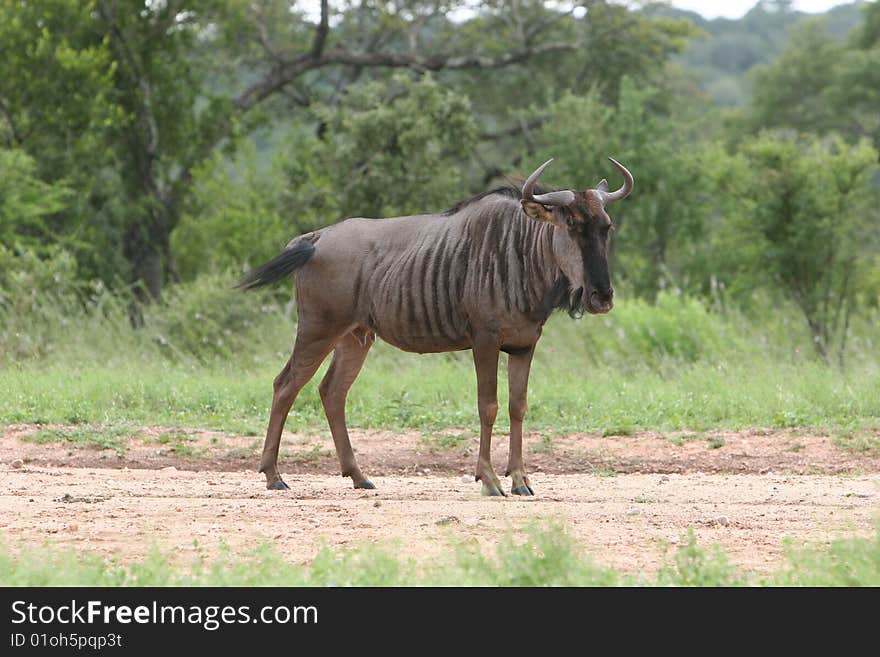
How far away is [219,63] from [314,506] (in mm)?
24639

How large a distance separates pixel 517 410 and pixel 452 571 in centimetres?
357

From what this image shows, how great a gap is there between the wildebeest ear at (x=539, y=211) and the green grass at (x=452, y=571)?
318 cm

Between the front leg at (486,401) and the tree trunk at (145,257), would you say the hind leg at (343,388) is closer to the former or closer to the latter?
the front leg at (486,401)

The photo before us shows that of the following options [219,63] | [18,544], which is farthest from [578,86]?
[18,544]

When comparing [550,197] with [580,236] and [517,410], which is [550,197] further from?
[517,410]

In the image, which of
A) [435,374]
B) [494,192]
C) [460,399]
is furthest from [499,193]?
[435,374]

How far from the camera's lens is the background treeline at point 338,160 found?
2047 cm

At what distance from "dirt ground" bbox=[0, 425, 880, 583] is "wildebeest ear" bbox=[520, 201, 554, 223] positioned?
181 centimetres

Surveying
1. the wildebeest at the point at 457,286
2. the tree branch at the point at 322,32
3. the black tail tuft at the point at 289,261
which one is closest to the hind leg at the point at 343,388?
the wildebeest at the point at 457,286

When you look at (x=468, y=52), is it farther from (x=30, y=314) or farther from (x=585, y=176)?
(x=30, y=314)

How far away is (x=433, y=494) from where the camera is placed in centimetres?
890

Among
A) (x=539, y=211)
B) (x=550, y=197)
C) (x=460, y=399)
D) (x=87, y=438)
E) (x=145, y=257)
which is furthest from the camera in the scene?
(x=145, y=257)

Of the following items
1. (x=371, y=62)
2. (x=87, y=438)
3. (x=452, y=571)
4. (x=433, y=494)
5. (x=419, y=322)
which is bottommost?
(x=87, y=438)

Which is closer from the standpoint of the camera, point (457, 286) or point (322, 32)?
point (457, 286)
